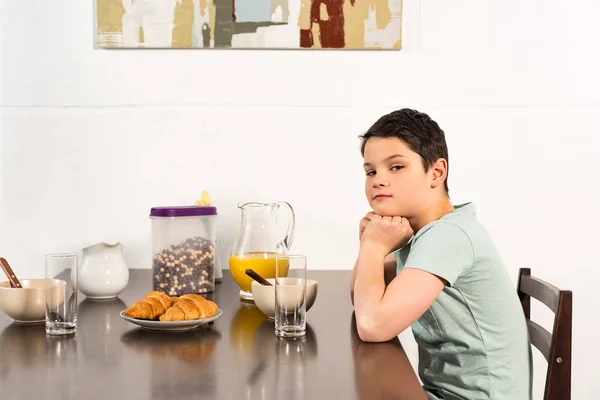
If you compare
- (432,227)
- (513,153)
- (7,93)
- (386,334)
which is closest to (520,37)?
(513,153)

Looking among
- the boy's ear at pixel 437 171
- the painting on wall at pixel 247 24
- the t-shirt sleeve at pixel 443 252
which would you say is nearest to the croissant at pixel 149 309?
the t-shirt sleeve at pixel 443 252

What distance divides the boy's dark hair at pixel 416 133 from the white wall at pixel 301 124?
0.61 m

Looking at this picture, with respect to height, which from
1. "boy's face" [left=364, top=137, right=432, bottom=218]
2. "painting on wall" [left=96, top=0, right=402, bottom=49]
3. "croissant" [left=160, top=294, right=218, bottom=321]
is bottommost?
"croissant" [left=160, top=294, right=218, bottom=321]

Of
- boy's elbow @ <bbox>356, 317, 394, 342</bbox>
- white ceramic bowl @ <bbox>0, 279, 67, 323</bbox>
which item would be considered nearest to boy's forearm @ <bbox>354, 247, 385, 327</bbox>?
boy's elbow @ <bbox>356, 317, 394, 342</bbox>

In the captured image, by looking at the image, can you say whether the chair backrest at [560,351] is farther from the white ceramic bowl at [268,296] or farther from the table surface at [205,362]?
the white ceramic bowl at [268,296]

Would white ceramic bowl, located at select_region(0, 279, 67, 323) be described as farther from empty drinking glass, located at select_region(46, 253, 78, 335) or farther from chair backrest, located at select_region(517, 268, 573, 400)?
chair backrest, located at select_region(517, 268, 573, 400)

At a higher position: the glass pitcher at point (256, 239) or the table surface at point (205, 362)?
the glass pitcher at point (256, 239)

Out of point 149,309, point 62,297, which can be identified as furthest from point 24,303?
point 149,309

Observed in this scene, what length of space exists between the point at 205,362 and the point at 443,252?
0.44 m

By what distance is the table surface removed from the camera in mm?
850

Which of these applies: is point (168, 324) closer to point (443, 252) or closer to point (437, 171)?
point (443, 252)

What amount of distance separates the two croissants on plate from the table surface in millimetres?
30

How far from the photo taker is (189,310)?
1152 mm

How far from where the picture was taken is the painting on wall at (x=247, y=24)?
6.19ft
